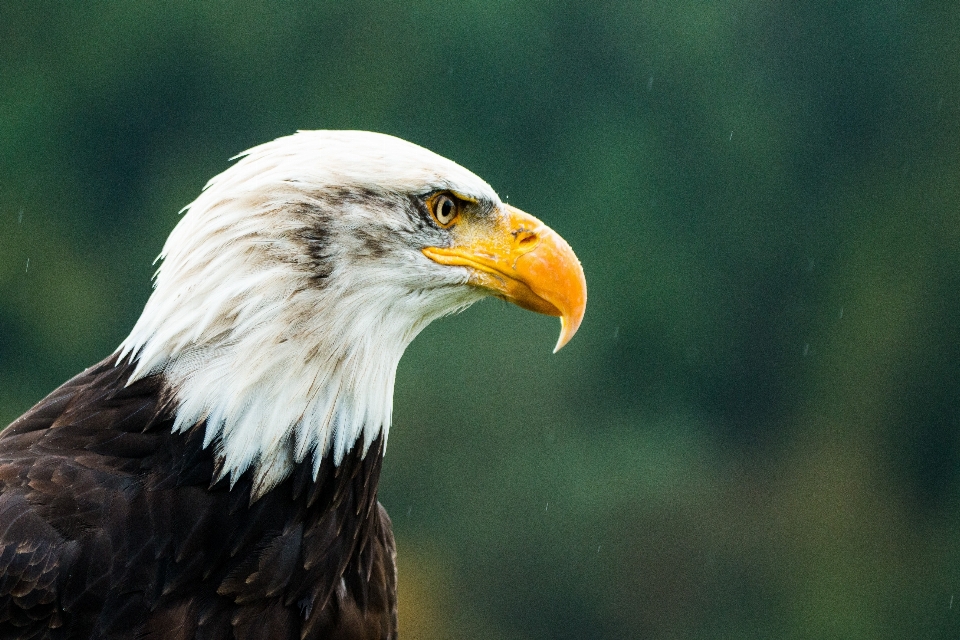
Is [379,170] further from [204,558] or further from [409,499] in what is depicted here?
[409,499]

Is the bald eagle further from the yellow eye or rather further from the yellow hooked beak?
the yellow hooked beak

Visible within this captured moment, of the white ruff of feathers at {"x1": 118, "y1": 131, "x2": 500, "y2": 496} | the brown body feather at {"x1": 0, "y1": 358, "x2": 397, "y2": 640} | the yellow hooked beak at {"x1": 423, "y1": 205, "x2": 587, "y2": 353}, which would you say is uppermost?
the yellow hooked beak at {"x1": 423, "y1": 205, "x2": 587, "y2": 353}

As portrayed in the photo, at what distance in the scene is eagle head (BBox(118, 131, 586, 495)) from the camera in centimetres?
201

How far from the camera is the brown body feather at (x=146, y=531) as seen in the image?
200 centimetres

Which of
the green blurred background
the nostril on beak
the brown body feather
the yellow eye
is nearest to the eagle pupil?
the yellow eye

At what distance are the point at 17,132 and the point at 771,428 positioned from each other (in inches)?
472

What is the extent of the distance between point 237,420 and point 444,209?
1.78 ft

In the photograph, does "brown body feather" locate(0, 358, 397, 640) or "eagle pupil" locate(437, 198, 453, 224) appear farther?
"eagle pupil" locate(437, 198, 453, 224)

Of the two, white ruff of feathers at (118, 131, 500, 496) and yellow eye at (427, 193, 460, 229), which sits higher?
yellow eye at (427, 193, 460, 229)

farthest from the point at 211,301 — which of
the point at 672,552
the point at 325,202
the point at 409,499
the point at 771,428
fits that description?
the point at 771,428

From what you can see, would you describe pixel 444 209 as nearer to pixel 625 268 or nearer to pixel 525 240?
pixel 525 240

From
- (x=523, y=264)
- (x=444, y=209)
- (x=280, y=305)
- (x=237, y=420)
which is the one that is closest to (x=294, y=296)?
(x=280, y=305)

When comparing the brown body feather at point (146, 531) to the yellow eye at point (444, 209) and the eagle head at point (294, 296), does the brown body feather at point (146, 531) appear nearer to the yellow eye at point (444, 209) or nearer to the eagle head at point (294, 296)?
the eagle head at point (294, 296)

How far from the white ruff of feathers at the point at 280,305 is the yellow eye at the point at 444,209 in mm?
40
